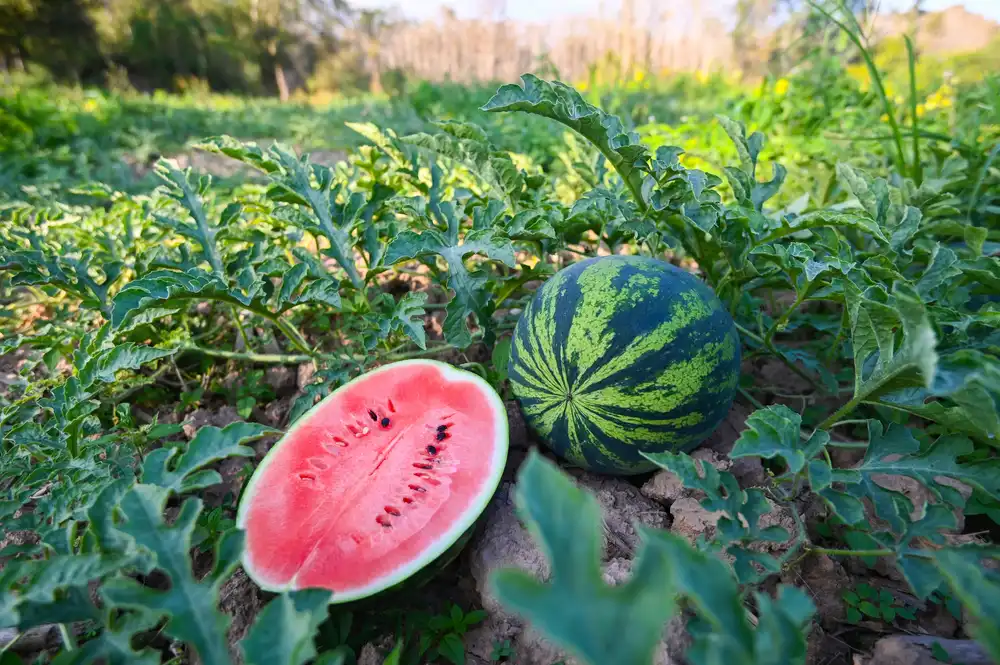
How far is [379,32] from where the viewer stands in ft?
63.2

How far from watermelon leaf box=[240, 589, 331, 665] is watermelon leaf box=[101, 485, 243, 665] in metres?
0.09

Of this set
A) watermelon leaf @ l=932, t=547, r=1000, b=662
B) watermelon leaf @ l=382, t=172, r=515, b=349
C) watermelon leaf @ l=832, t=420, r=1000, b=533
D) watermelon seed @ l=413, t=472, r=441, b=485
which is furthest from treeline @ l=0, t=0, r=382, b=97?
watermelon leaf @ l=932, t=547, r=1000, b=662

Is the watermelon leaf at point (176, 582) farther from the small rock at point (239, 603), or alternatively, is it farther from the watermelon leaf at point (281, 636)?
the small rock at point (239, 603)

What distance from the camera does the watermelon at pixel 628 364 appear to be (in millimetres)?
1346

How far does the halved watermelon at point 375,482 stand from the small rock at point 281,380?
0.54 m

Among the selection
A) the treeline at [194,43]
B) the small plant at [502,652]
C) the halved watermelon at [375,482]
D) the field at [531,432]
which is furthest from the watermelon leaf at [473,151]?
the treeline at [194,43]

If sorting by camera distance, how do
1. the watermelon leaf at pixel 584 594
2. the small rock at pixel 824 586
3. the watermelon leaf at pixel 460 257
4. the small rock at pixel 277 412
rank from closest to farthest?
1. the watermelon leaf at pixel 584 594
2. the small rock at pixel 824 586
3. the watermelon leaf at pixel 460 257
4. the small rock at pixel 277 412

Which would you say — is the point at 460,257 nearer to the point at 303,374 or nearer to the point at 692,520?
the point at 303,374

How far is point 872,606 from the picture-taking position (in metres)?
1.29

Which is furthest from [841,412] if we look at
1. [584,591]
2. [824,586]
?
[584,591]

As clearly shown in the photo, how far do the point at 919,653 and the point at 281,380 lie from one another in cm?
193

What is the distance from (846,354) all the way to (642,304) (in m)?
0.72

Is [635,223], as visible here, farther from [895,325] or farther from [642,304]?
[895,325]

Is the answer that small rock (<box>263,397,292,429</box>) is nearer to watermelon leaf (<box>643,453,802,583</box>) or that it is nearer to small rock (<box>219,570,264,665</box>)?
small rock (<box>219,570,264,665</box>)
